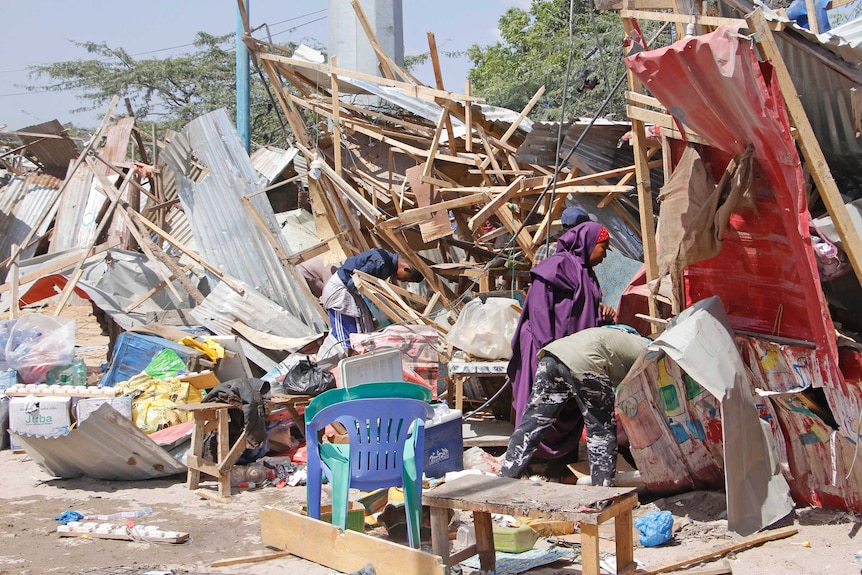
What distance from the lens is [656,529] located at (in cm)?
466

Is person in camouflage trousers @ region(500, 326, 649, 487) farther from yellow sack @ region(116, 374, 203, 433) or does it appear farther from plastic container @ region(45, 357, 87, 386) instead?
plastic container @ region(45, 357, 87, 386)

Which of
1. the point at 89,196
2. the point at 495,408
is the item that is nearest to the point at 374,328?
the point at 495,408

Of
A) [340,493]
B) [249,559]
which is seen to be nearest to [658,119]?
[340,493]

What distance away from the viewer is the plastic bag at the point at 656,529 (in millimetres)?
4656

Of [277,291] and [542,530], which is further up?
[277,291]

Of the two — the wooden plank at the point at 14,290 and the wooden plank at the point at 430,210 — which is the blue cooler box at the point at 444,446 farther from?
the wooden plank at the point at 14,290

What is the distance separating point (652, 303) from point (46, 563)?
384 centimetres

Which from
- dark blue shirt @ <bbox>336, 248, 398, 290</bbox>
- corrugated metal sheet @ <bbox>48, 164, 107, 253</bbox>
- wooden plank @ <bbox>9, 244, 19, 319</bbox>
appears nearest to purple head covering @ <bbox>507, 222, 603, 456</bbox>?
dark blue shirt @ <bbox>336, 248, 398, 290</bbox>

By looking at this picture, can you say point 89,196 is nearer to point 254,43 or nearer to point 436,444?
point 254,43

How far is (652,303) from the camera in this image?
Result: 18.5ft

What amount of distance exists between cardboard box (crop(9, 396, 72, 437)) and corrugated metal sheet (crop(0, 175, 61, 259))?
9.16 metres

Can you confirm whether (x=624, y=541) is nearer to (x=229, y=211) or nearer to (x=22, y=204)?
(x=229, y=211)

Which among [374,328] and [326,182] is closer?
[374,328]

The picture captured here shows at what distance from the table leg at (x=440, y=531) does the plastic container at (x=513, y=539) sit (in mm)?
546
